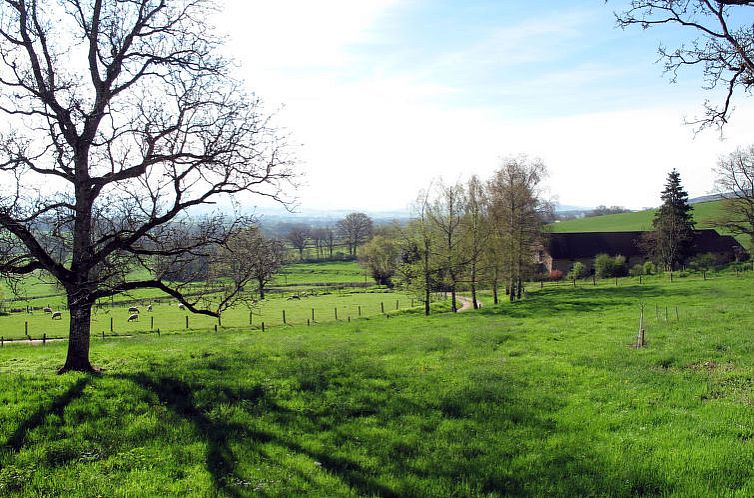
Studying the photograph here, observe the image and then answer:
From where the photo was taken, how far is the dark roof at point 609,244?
244ft

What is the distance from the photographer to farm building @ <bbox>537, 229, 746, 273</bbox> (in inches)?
2891

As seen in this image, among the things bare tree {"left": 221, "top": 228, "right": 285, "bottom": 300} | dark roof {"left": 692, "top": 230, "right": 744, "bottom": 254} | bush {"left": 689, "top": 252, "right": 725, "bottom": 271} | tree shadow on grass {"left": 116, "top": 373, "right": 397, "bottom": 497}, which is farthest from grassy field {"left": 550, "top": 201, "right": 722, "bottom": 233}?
tree shadow on grass {"left": 116, "top": 373, "right": 397, "bottom": 497}

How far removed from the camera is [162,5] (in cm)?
1280

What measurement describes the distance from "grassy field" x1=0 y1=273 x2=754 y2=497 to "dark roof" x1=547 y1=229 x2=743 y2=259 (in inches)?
2416

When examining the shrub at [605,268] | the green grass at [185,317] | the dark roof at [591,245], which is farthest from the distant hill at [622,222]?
the green grass at [185,317]

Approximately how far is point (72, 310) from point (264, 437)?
6726 mm

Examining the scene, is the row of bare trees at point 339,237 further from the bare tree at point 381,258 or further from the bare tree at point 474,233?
the bare tree at point 474,233

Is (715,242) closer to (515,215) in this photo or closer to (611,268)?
(611,268)

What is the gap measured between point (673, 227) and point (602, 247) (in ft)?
59.0

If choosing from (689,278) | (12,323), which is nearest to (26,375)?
(12,323)

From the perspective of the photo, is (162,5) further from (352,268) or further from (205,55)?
(352,268)

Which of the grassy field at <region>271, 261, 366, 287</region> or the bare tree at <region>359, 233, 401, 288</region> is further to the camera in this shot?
the grassy field at <region>271, 261, 366, 287</region>

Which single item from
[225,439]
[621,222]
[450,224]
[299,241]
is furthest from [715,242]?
[299,241]

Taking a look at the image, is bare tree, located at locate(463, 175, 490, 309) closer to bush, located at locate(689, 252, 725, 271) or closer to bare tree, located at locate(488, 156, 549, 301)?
bare tree, located at locate(488, 156, 549, 301)
